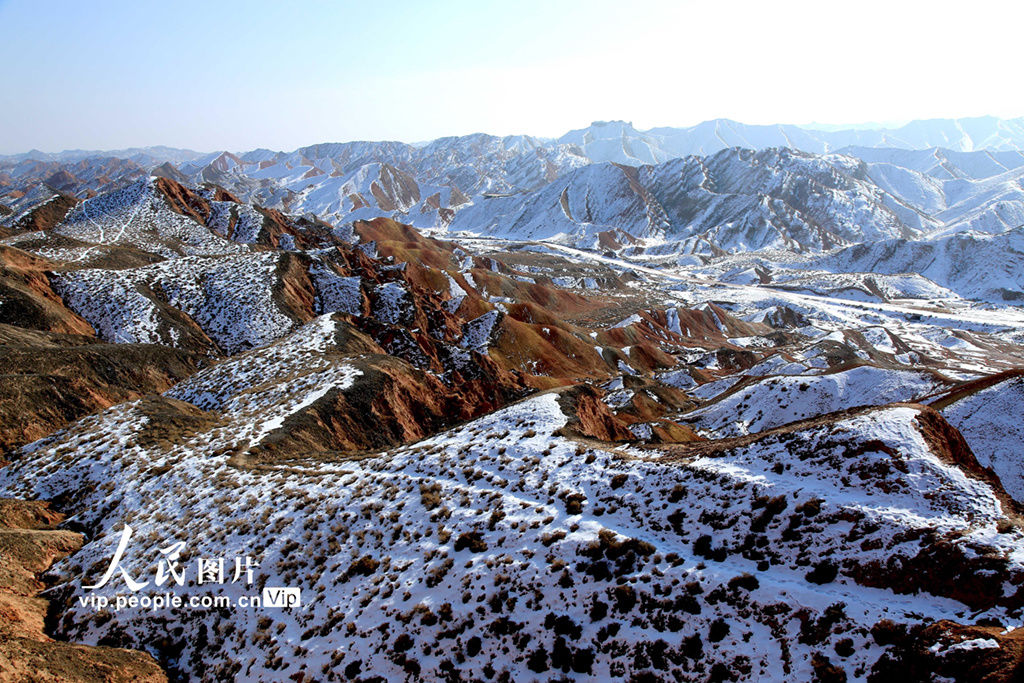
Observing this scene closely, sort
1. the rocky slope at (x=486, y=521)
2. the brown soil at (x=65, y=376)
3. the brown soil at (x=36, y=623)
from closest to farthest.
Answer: the rocky slope at (x=486, y=521), the brown soil at (x=36, y=623), the brown soil at (x=65, y=376)

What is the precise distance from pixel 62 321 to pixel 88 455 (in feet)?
82.9

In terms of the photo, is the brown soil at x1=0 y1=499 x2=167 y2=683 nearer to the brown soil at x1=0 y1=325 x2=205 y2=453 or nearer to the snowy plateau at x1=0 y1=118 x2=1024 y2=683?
the snowy plateau at x1=0 y1=118 x2=1024 y2=683

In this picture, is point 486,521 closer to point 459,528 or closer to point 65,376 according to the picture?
point 459,528

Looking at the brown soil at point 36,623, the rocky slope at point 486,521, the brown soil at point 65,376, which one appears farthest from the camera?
the brown soil at point 65,376

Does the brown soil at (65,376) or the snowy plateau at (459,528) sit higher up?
the brown soil at (65,376)

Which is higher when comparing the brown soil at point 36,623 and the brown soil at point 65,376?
the brown soil at point 65,376

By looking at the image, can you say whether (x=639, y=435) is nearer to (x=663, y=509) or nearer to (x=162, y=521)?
(x=663, y=509)

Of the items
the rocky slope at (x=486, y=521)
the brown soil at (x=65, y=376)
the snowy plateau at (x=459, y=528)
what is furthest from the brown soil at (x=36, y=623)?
the brown soil at (x=65, y=376)

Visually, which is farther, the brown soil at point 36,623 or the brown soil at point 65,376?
the brown soil at point 65,376

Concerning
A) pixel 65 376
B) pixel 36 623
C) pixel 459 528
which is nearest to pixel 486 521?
pixel 459 528

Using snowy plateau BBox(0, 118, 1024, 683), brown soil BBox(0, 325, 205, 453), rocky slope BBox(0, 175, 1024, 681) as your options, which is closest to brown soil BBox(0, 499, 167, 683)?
snowy plateau BBox(0, 118, 1024, 683)

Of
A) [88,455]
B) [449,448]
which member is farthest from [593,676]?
[88,455]

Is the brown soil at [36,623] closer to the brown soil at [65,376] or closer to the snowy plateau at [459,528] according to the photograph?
the snowy plateau at [459,528]

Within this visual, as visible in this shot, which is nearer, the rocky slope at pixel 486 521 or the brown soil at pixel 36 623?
the rocky slope at pixel 486 521
